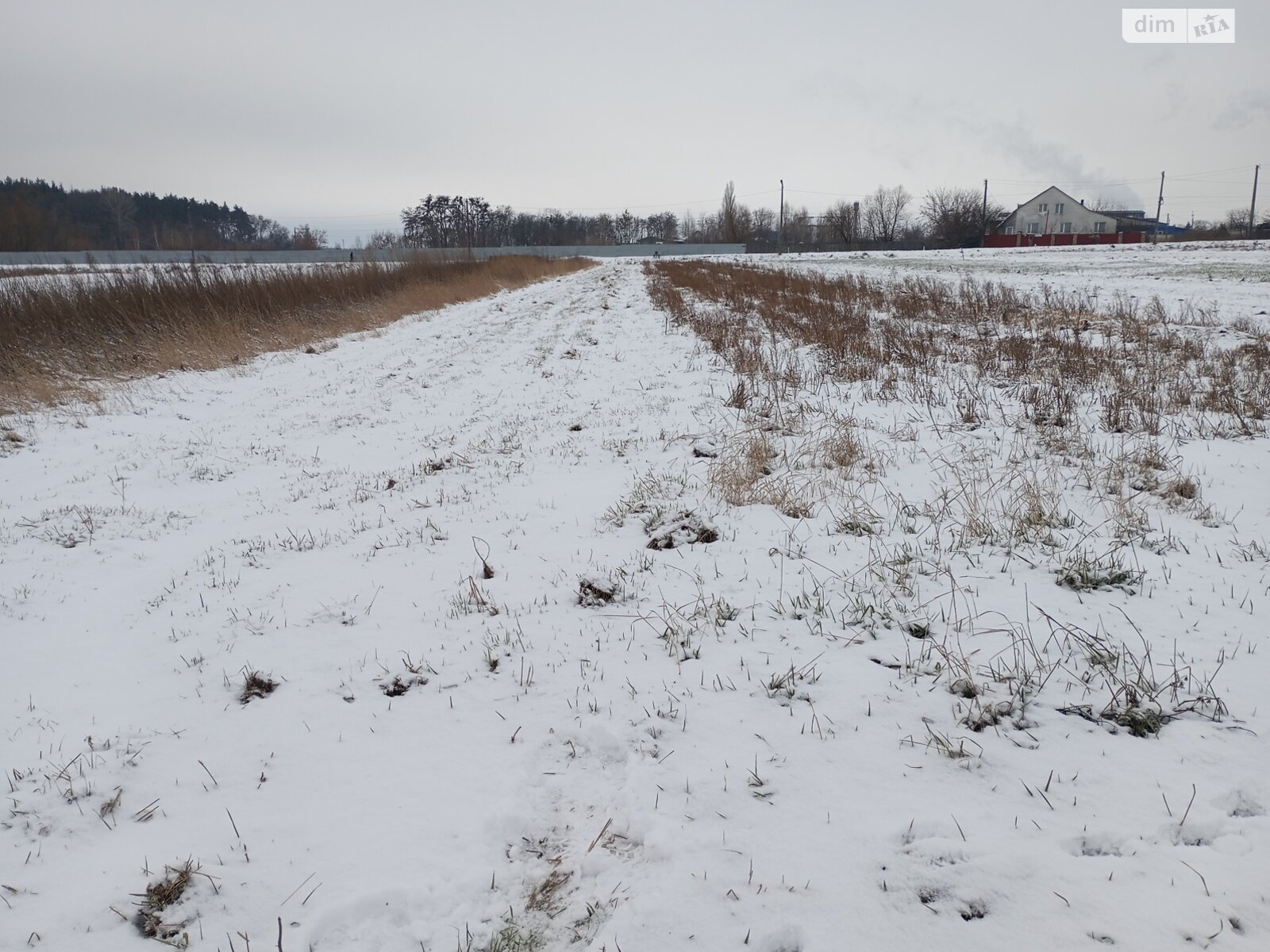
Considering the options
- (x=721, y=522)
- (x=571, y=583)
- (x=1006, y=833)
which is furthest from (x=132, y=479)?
(x=1006, y=833)

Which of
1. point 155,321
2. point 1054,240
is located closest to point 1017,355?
point 155,321

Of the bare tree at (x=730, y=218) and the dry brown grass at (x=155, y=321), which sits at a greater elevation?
the bare tree at (x=730, y=218)

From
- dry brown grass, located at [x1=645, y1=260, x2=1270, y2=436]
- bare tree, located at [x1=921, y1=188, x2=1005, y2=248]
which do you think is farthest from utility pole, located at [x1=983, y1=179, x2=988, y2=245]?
dry brown grass, located at [x1=645, y1=260, x2=1270, y2=436]

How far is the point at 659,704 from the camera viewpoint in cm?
271

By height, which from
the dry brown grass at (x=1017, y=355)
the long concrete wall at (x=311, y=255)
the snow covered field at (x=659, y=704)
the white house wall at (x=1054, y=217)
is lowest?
the snow covered field at (x=659, y=704)

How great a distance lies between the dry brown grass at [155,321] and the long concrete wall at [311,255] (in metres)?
3.55

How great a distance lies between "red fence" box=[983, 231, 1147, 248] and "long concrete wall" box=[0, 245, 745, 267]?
2807 cm

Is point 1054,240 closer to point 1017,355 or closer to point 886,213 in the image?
point 886,213

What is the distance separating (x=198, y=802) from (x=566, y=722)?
4.35ft

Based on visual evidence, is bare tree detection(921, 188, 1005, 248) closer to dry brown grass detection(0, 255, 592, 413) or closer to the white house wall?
the white house wall

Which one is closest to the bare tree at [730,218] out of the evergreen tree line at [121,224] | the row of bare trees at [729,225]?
the row of bare trees at [729,225]

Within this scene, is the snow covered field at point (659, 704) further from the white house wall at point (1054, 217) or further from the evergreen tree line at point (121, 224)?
the white house wall at point (1054, 217)

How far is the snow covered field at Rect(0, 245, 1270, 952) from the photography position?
1.84 m

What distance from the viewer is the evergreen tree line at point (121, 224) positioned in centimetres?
6556
